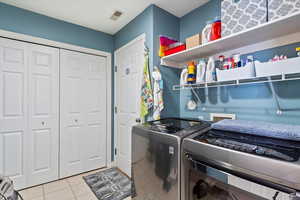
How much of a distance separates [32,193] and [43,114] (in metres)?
1.01

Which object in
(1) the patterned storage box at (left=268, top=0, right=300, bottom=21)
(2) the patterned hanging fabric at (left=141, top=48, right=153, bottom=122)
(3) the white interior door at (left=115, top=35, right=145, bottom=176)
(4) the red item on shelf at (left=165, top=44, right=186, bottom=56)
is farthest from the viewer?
(3) the white interior door at (left=115, top=35, right=145, bottom=176)

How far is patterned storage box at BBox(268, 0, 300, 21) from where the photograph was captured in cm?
84

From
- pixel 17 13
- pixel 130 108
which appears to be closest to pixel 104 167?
pixel 130 108

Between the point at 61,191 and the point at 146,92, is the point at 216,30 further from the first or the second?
the point at 61,191

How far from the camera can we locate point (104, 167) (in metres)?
2.48

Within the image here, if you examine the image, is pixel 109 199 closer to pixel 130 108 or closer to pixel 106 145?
pixel 106 145

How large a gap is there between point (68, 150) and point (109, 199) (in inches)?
40.2

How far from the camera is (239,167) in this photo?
65cm

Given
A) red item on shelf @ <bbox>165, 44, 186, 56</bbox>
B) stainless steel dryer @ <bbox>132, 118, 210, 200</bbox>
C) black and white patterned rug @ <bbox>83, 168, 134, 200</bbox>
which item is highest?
red item on shelf @ <bbox>165, 44, 186, 56</bbox>

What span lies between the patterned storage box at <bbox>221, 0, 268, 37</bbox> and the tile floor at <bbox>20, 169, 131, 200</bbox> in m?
2.30

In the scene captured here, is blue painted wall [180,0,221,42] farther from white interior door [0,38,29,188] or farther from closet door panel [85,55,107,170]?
white interior door [0,38,29,188]

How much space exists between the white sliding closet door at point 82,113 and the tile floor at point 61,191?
205 mm

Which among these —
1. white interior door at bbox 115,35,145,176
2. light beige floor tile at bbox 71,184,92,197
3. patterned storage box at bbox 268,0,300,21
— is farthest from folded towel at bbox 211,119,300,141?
light beige floor tile at bbox 71,184,92,197

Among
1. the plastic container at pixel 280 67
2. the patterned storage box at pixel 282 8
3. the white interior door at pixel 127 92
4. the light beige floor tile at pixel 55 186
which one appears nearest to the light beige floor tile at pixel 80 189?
the light beige floor tile at pixel 55 186
